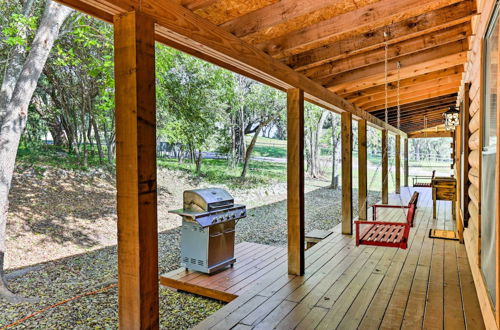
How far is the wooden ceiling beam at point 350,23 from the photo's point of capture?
8.60ft

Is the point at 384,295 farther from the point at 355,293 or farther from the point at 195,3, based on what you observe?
the point at 195,3

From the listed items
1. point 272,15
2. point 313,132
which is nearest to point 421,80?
point 272,15

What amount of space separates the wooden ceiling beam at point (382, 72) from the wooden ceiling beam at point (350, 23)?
1.15m

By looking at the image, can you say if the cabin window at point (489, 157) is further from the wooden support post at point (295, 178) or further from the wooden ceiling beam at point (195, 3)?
the wooden ceiling beam at point (195, 3)

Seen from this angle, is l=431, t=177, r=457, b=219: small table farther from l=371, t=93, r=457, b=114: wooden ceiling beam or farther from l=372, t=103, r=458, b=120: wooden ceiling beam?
l=372, t=103, r=458, b=120: wooden ceiling beam

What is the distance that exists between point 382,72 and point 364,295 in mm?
2652

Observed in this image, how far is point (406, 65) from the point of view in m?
4.24

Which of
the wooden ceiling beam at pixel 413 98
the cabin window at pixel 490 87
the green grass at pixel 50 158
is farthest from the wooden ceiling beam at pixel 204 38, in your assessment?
the green grass at pixel 50 158

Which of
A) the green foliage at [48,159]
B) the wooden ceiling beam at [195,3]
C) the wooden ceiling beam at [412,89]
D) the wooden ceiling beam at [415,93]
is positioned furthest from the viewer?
the green foliage at [48,159]

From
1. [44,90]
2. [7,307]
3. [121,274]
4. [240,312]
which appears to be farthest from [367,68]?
[44,90]

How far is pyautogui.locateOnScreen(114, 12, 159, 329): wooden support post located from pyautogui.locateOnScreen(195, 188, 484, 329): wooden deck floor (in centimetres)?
101

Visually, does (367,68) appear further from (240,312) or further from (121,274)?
(121,274)

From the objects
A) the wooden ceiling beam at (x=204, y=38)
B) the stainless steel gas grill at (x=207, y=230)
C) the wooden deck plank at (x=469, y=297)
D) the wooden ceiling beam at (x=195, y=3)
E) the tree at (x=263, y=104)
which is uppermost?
the tree at (x=263, y=104)

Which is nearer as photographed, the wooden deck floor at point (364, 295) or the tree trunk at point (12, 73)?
the wooden deck floor at point (364, 295)
